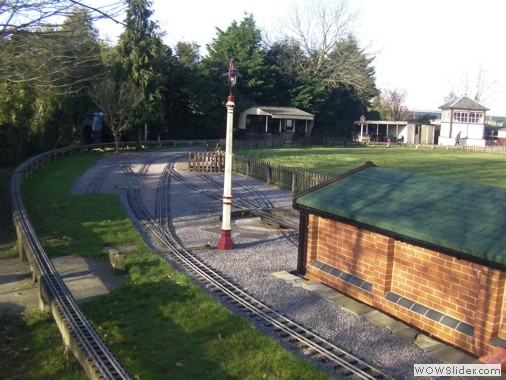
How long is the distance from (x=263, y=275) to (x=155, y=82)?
3512cm

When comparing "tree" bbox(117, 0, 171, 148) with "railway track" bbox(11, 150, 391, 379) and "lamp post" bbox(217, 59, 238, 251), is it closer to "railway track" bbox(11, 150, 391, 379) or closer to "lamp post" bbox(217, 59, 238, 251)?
"railway track" bbox(11, 150, 391, 379)

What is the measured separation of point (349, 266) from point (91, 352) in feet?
15.6

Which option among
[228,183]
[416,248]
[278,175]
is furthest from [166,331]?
[278,175]

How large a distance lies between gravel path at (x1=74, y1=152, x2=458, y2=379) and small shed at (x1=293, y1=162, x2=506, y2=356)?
636 millimetres

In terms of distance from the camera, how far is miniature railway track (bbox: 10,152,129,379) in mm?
5579

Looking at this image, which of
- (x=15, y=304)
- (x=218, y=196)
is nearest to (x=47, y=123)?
(x=218, y=196)

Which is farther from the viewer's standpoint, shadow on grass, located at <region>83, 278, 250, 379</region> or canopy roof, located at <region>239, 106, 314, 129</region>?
canopy roof, located at <region>239, 106, 314, 129</region>

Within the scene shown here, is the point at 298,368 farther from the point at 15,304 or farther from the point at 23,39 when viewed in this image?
the point at 23,39

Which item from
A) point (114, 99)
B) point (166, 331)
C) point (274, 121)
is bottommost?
point (166, 331)

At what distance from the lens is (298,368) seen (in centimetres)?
618

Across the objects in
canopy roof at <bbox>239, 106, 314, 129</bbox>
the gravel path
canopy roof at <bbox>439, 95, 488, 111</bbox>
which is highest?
canopy roof at <bbox>439, 95, 488, 111</bbox>

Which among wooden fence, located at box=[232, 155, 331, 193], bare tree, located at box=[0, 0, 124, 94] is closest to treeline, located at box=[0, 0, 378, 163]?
bare tree, located at box=[0, 0, 124, 94]

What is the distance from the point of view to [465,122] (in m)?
64.3

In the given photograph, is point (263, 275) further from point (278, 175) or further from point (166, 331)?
point (278, 175)
